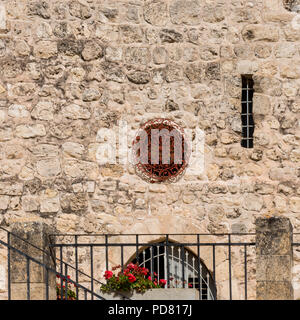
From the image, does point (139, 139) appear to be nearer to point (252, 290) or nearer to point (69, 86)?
point (69, 86)

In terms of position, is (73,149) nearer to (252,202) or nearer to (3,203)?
(3,203)

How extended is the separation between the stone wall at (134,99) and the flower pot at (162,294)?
105cm

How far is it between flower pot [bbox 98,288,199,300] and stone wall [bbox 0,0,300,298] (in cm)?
105

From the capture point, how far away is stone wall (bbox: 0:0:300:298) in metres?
11.2

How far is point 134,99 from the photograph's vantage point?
11.3 metres

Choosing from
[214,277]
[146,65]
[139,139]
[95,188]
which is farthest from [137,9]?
[214,277]

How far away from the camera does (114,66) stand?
11305 millimetres

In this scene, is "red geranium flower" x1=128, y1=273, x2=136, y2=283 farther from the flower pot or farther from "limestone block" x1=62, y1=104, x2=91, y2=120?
"limestone block" x1=62, y1=104, x2=91, y2=120

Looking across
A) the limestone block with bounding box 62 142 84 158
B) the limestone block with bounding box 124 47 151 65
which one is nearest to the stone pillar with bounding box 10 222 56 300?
the limestone block with bounding box 62 142 84 158

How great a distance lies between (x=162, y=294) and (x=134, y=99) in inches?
101

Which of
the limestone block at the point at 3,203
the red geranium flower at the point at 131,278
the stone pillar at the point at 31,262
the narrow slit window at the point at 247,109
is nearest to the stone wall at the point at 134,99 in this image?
the limestone block at the point at 3,203

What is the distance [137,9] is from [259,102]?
6.43 feet

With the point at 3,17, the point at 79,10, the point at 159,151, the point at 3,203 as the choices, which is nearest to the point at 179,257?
the point at 159,151
